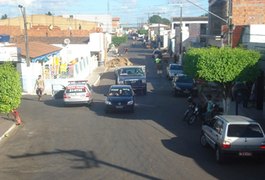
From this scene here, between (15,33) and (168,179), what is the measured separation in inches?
3054

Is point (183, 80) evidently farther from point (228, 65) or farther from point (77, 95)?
point (228, 65)

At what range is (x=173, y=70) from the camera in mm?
49500

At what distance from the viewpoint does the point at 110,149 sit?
60.1 ft

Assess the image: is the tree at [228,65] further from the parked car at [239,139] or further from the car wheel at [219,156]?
the car wheel at [219,156]

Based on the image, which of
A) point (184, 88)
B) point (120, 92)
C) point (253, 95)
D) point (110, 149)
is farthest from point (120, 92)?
point (110, 149)

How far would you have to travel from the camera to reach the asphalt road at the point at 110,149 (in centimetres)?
1486

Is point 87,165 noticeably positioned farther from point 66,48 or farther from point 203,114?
point 66,48

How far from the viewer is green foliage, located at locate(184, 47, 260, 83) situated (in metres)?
22.2

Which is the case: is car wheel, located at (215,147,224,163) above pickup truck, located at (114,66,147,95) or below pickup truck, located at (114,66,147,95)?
above

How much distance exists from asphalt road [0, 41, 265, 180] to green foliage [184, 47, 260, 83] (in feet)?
9.18

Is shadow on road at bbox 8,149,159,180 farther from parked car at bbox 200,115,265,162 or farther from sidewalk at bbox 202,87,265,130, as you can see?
sidewalk at bbox 202,87,265,130

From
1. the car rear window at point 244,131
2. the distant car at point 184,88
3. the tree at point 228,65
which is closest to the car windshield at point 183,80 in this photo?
the distant car at point 184,88

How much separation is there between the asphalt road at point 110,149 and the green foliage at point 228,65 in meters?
2.80

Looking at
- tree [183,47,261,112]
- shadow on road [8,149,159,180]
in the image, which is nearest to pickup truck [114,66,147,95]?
tree [183,47,261,112]
